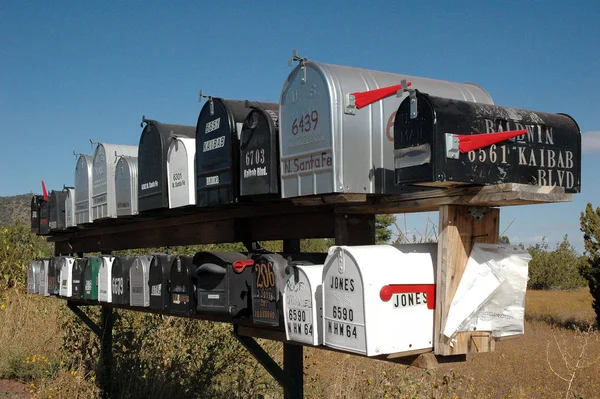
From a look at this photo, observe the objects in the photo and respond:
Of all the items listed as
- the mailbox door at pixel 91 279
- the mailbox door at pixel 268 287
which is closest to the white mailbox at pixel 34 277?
the mailbox door at pixel 91 279

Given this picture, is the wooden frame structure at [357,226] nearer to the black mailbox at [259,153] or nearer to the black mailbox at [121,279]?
the black mailbox at [259,153]

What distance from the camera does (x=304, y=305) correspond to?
2424 mm

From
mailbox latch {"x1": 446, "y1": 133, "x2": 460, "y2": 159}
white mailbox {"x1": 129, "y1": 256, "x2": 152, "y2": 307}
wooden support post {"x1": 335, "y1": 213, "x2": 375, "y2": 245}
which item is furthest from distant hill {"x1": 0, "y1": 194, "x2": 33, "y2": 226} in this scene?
mailbox latch {"x1": 446, "y1": 133, "x2": 460, "y2": 159}

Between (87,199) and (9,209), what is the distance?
34.5 metres

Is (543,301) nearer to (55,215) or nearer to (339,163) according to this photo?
(55,215)

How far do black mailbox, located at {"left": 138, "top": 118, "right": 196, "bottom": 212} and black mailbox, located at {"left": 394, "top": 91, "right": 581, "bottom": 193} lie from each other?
199 centimetres

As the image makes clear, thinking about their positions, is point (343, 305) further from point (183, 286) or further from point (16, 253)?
point (16, 253)

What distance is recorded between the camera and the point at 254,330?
3.15 metres

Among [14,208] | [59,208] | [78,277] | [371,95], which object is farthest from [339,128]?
[14,208]

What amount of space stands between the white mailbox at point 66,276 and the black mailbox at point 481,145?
3.85 meters

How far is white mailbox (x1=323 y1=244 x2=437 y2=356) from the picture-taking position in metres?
2.07

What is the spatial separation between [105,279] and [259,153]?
2181 millimetres

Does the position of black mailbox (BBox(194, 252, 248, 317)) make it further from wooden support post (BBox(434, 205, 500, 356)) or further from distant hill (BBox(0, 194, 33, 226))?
distant hill (BBox(0, 194, 33, 226))

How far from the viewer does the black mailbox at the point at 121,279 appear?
424 centimetres
